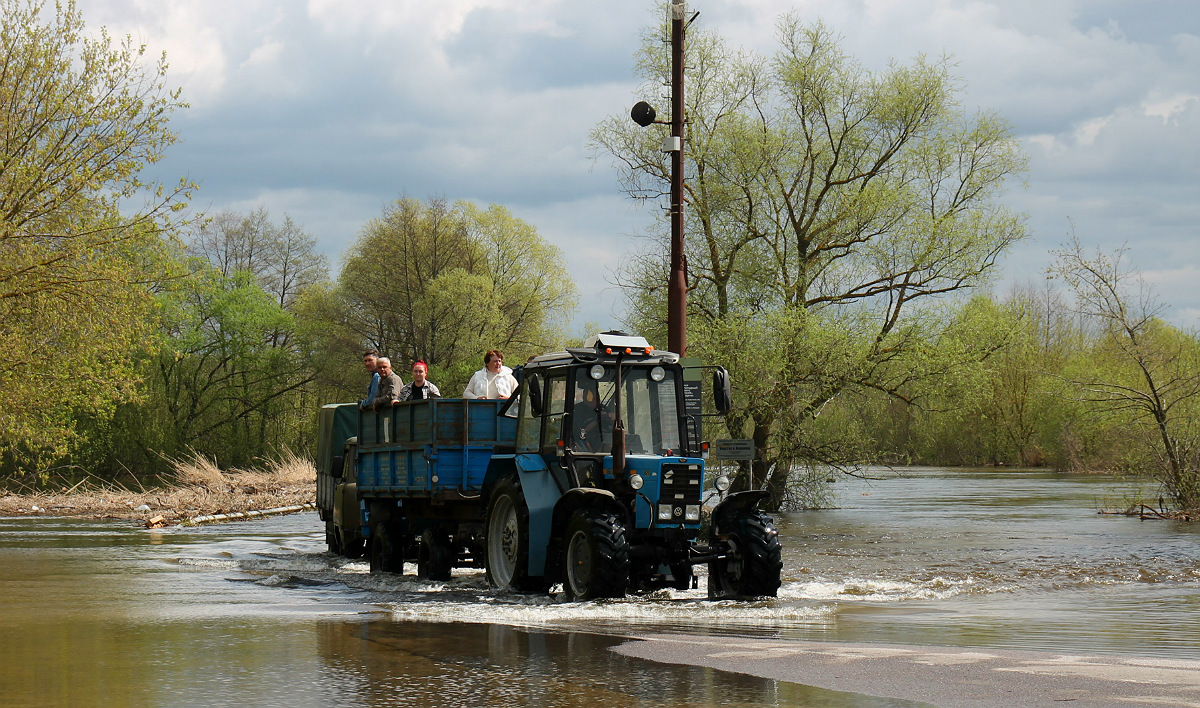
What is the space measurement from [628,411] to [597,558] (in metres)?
1.88

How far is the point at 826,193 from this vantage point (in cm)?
3045

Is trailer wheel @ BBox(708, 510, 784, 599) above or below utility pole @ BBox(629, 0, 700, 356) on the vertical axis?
below

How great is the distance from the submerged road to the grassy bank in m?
21.4

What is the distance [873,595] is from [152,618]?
7459mm

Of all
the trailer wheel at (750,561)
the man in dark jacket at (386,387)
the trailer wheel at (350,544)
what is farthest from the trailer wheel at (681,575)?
the trailer wheel at (350,544)

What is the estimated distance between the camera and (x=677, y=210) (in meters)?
17.1

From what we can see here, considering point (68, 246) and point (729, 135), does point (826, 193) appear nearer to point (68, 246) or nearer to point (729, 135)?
point (729, 135)

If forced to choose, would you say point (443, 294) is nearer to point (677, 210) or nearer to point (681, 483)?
point (677, 210)

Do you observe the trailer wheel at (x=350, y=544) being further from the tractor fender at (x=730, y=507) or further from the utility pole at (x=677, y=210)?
the tractor fender at (x=730, y=507)

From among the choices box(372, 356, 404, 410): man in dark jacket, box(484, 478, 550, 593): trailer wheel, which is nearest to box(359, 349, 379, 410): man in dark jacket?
box(372, 356, 404, 410): man in dark jacket

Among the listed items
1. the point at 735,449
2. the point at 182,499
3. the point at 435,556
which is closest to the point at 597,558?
the point at 435,556

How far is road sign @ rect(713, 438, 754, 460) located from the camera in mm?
15909

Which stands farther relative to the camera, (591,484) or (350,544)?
(350,544)

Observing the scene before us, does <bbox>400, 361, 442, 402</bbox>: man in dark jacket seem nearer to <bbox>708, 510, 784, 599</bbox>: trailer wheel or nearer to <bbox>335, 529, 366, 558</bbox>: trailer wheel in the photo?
<bbox>335, 529, 366, 558</bbox>: trailer wheel
